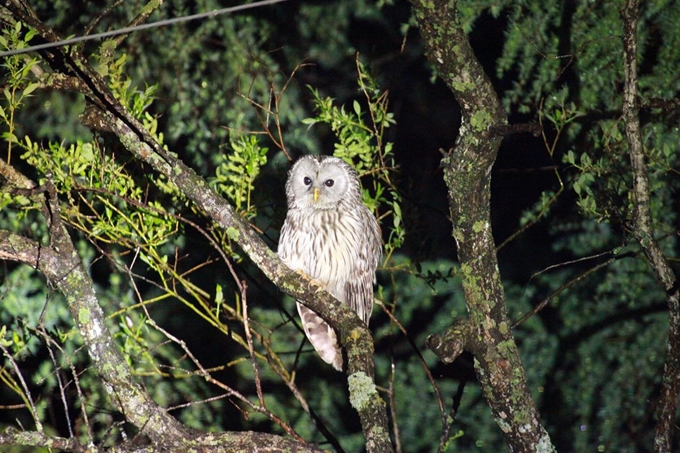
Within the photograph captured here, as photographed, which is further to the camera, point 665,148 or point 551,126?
point 551,126

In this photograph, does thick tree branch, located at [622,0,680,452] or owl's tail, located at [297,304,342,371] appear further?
owl's tail, located at [297,304,342,371]

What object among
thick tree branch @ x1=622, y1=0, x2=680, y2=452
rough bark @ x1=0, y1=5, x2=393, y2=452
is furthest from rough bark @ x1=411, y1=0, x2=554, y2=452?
thick tree branch @ x1=622, y1=0, x2=680, y2=452

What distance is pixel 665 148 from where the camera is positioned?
2076 millimetres

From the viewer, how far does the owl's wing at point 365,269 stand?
8.87 feet

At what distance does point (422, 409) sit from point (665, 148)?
190 cm

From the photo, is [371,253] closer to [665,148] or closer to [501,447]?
[665,148]

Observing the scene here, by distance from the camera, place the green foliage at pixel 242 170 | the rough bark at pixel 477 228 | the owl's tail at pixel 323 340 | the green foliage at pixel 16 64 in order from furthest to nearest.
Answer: the owl's tail at pixel 323 340 → the green foliage at pixel 242 170 → the green foliage at pixel 16 64 → the rough bark at pixel 477 228

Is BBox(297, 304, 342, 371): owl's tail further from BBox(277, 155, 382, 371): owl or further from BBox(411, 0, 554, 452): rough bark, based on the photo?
BBox(411, 0, 554, 452): rough bark

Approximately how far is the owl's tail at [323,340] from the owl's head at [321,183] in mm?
382

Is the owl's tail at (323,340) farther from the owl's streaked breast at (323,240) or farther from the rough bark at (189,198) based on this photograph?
the rough bark at (189,198)

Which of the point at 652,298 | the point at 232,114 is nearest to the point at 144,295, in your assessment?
the point at 232,114

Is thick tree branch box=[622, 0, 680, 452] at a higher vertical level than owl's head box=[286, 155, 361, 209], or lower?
lower

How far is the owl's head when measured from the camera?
2.65 metres

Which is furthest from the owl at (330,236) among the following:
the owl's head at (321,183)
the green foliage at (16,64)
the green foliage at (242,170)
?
the green foliage at (16,64)
